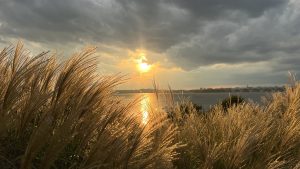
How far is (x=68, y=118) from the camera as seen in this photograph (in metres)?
3.24

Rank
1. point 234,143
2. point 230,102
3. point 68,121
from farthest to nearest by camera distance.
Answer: point 230,102 < point 234,143 < point 68,121

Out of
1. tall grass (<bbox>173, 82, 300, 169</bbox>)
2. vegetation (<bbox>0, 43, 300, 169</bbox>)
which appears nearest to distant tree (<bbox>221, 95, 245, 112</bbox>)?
tall grass (<bbox>173, 82, 300, 169</bbox>)

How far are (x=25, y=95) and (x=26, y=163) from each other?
104 cm

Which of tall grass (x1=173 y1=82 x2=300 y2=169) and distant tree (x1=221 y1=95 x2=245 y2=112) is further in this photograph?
distant tree (x1=221 y1=95 x2=245 y2=112)

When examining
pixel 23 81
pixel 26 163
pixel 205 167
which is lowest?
pixel 205 167

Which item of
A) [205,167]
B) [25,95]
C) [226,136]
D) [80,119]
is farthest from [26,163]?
[226,136]

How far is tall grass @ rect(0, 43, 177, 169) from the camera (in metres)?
3.27

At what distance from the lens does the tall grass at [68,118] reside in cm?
327

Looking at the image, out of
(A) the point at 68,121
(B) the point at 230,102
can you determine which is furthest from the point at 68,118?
(B) the point at 230,102

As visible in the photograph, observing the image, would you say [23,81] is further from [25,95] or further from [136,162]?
[136,162]

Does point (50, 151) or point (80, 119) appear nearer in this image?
point (50, 151)

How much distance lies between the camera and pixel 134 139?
3.67 metres

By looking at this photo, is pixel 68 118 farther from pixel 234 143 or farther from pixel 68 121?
pixel 234 143

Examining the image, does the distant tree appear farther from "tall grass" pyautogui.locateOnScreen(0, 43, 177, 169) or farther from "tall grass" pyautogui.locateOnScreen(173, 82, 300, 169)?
"tall grass" pyautogui.locateOnScreen(0, 43, 177, 169)
